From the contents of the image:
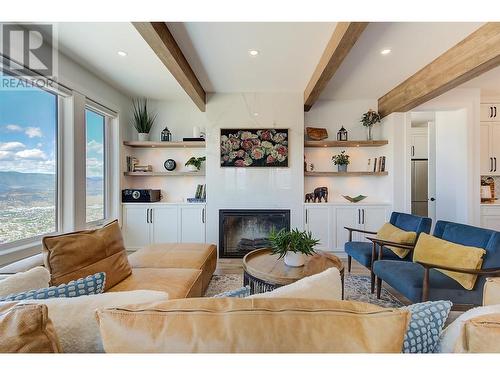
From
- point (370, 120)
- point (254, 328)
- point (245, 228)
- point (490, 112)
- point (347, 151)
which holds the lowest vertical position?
point (245, 228)

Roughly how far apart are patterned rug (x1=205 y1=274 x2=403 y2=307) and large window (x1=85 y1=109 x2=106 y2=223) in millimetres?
2015

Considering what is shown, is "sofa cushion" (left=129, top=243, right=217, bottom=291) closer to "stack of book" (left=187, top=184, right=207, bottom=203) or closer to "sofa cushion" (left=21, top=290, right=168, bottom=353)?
"stack of book" (left=187, top=184, right=207, bottom=203)

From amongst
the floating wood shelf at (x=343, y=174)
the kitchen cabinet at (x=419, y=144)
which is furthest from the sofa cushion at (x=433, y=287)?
the kitchen cabinet at (x=419, y=144)

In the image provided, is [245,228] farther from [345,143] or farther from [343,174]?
[345,143]

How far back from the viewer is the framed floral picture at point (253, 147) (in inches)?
154

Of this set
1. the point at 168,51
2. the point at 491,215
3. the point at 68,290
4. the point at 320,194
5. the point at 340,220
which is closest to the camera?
the point at 68,290

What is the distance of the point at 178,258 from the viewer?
7.83 feet

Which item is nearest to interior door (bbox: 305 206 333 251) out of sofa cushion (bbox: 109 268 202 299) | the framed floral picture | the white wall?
the white wall

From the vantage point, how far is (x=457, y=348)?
67 cm

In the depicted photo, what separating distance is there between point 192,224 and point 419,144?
4912 millimetres

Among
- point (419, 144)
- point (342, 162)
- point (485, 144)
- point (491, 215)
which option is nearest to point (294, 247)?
point (342, 162)

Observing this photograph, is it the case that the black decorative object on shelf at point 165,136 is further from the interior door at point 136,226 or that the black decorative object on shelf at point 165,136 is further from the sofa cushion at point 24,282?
the sofa cushion at point 24,282
